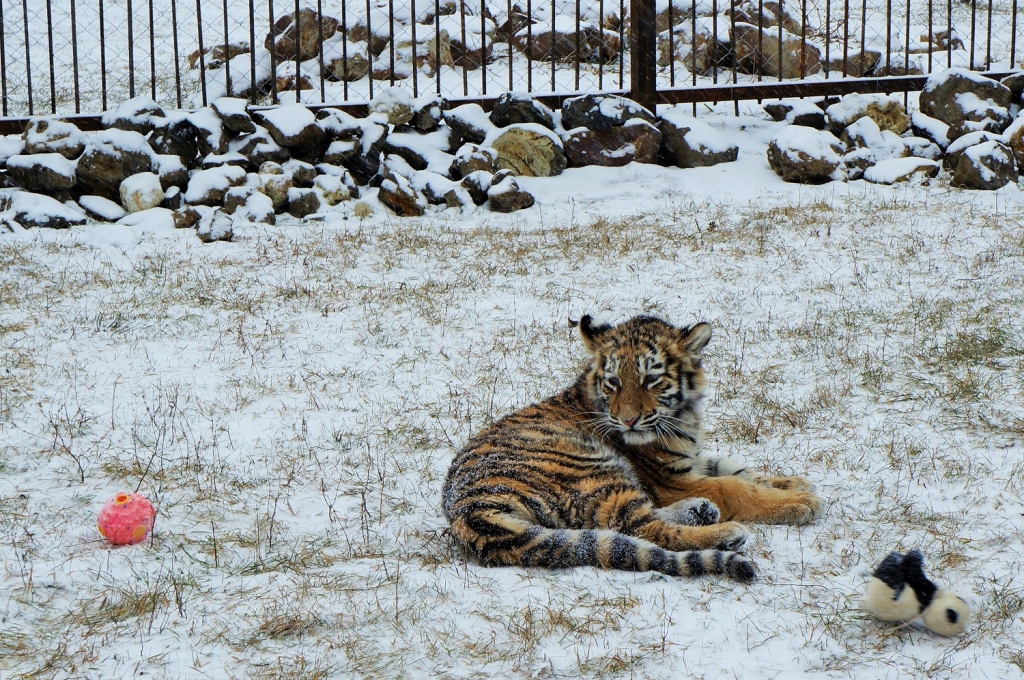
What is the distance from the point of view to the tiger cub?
416cm

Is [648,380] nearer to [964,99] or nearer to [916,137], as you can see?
[916,137]

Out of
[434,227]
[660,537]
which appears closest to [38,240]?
[434,227]

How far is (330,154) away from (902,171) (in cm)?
600

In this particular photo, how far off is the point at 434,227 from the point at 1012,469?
20.6 feet

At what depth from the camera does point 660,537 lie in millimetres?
4332

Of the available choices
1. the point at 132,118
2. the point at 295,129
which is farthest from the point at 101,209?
the point at 295,129

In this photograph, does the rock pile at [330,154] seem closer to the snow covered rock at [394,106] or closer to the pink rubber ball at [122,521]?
the snow covered rock at [394,106]

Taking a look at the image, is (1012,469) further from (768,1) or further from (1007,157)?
(768,1)

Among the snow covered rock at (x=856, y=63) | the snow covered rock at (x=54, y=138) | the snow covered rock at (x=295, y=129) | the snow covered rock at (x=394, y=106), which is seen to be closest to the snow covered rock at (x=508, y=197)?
the snow covered rock at (x=394, y=106)

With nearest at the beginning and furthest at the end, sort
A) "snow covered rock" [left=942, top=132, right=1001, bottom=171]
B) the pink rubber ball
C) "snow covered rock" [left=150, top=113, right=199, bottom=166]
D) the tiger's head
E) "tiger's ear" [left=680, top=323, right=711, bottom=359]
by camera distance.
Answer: the pink rubber ball
the tiger's head
"tiger's ear" [left=680, top=323, right=711, bottom=359]
"snow covered rock" [left=942, top=132, right=1001, bottom=171]
"snow covered rock" [left=150, top=113, right=199, bottom=166]

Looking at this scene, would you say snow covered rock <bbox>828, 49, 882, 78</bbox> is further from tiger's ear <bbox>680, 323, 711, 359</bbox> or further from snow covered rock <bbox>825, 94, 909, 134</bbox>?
tiger's ear <bbox>680, 323, 711, 359</bbox>

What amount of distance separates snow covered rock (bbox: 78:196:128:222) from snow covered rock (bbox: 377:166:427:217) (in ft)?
8.90

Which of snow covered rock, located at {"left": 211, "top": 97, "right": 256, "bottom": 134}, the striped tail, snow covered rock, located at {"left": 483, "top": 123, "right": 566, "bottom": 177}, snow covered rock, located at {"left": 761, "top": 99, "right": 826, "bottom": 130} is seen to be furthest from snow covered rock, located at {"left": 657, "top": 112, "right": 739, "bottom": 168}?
the striped tail

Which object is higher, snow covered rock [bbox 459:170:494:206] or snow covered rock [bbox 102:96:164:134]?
snow covered rock [bbox 102:96:164:134]
